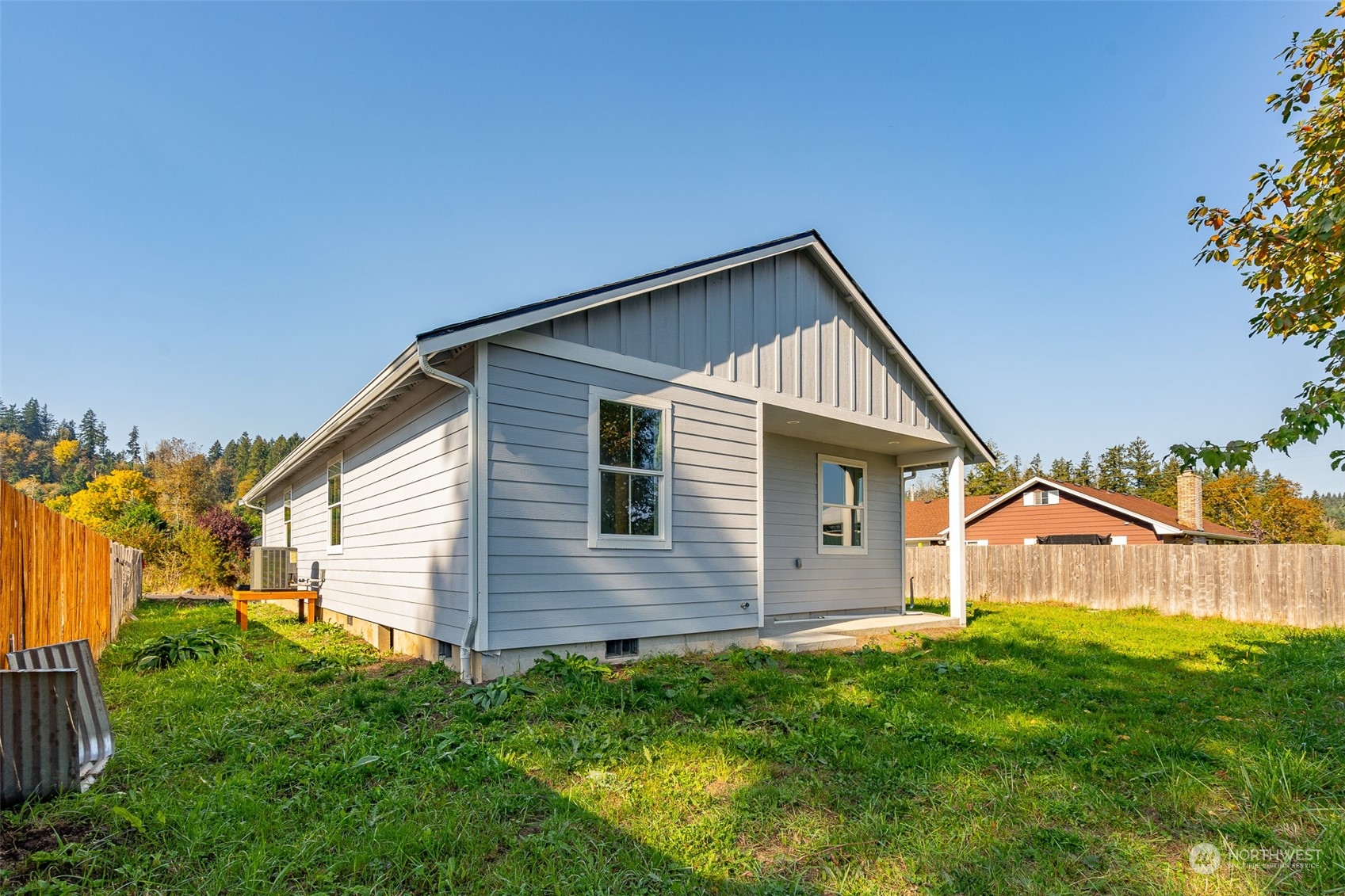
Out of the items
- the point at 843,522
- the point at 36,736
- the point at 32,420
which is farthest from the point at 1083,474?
the point at 32,420

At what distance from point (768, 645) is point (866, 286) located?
537cm

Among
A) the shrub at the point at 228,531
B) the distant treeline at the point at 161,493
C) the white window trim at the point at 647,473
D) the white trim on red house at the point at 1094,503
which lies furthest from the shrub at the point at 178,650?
the white trim on red house at the point at 1094,503

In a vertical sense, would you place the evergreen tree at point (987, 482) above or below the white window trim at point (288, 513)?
above

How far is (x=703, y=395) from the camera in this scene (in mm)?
8008

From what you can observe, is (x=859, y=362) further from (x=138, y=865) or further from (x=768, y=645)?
(x=138, y=865)

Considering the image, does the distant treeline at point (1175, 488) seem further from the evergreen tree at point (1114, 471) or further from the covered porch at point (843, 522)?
the covered porch at point (843, 522)

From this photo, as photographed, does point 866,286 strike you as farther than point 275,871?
Yes

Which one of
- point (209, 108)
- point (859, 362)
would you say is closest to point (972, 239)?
point (859, 362)

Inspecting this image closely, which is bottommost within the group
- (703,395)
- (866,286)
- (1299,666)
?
(1299,666)

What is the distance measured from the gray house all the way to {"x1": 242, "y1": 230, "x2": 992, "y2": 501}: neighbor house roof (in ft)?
0.08

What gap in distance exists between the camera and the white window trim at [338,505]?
10680 millimetres

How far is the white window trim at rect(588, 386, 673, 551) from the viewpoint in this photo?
6.89m

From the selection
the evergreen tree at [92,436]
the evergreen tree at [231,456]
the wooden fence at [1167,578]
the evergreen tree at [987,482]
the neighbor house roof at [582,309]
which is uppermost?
the evergreen tree at [92,436]

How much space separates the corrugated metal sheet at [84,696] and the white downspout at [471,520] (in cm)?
251
